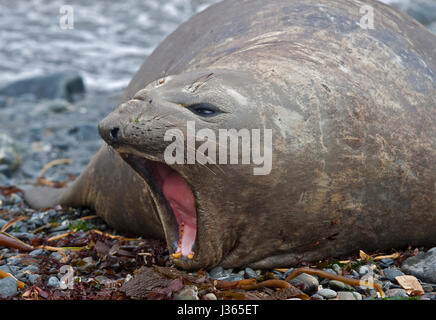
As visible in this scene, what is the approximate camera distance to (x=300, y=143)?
3.09m

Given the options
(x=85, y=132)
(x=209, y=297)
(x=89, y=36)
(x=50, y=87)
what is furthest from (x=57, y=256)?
(x=89, y=36)

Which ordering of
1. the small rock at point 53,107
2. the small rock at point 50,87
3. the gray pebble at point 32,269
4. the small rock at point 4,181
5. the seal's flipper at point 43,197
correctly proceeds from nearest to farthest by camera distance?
the gray pebble at point 32,269, the seal's flipper at point 43,197, the small rock at point 4,181, the small rock at point 53,107, the small rock at point 50,87

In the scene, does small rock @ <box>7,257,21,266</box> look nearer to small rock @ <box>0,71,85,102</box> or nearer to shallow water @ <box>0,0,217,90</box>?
small rock @ <box>0,71,85,102</box>

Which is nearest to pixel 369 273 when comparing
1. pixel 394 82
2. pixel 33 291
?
pixel 394 82

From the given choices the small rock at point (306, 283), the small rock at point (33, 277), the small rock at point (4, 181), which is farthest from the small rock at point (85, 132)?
the small rock at point (306, 283)

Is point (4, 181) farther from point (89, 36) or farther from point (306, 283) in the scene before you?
point (89, 36)

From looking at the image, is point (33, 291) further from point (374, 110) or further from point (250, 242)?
point (374, 110)

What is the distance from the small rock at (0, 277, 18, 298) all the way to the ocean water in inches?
345

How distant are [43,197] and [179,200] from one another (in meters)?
2.61

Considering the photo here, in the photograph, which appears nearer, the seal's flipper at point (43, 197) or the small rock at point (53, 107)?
the seal's flipper at point (43, 197)

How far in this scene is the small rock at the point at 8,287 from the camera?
10.3 feet

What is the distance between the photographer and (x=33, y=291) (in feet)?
10.2

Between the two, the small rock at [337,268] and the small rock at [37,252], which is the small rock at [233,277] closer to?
the small rock at [337,268]

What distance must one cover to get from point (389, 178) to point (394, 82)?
1.91ft
